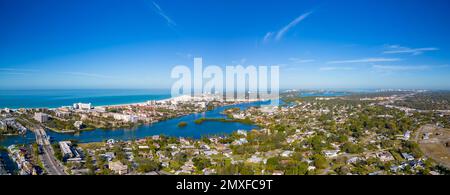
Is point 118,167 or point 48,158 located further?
point 48,158

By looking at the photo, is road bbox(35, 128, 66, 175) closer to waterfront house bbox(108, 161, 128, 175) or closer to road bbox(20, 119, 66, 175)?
road bbox(20, 119, 66, 175)

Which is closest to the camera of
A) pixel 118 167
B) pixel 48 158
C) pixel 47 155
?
pixel 118 167

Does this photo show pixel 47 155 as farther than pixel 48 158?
Yes

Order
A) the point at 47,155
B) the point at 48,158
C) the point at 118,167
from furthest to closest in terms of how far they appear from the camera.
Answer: the point at 47,155
the point at 48,158
the point at 118,167

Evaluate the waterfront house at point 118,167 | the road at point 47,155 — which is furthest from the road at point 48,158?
the waterfront house at point 118,167

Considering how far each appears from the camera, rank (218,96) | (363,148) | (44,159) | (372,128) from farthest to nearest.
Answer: (218,96) → (372,128) → (363,148) → (44,159)

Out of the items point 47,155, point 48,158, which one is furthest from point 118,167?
point 47,155

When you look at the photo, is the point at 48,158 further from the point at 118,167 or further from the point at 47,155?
the point at 118,167

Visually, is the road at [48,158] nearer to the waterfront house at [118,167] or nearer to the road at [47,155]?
the road at [47,155]

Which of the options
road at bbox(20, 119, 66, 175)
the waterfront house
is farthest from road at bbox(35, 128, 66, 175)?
the waterfront house
